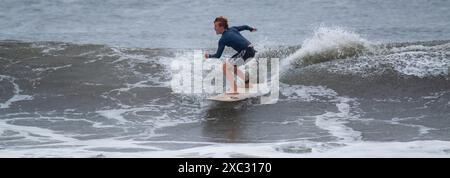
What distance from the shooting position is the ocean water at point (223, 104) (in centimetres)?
906

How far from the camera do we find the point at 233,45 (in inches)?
458

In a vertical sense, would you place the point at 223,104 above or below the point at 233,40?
below

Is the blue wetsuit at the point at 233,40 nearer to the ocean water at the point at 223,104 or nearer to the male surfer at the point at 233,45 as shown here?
the male surfer at the point at 233,45

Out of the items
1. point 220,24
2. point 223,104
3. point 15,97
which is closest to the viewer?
point 220,24

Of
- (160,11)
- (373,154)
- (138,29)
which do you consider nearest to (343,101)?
(373,154)

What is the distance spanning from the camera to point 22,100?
12539 millimetres

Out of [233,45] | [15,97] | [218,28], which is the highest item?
[218,28]

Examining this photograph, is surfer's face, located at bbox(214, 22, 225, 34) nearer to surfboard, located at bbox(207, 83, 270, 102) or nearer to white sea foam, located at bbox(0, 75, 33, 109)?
surfboard, located at bbox(207, 83, 270, 102)
